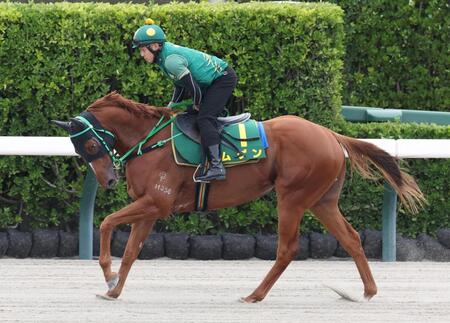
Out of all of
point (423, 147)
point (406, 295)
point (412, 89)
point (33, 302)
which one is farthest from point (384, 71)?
point (33, 302)

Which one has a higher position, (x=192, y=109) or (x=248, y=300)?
(x=192, y=109)

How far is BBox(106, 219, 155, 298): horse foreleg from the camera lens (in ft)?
28.6

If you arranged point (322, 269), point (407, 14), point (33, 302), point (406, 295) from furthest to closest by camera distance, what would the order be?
Answer: point (407, 14)
point (322, 269)
point (406, 295)
point (33, 302)

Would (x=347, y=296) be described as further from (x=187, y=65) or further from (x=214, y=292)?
(x=187, y=65)

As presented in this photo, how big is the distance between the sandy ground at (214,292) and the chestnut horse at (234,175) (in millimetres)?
286

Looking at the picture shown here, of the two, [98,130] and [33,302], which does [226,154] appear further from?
[33,302]

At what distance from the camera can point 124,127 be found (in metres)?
9.08

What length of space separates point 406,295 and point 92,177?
2780mm

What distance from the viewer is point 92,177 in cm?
1052

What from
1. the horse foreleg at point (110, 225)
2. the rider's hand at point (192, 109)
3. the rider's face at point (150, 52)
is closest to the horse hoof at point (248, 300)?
the horse foreleg at point (110, 225)

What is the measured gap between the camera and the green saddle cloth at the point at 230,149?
8.97 metres

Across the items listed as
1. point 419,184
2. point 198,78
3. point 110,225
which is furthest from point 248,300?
point 419,184

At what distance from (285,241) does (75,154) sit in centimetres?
230

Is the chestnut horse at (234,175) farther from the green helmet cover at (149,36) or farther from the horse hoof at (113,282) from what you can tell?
the green helmet cover at (149,36)
